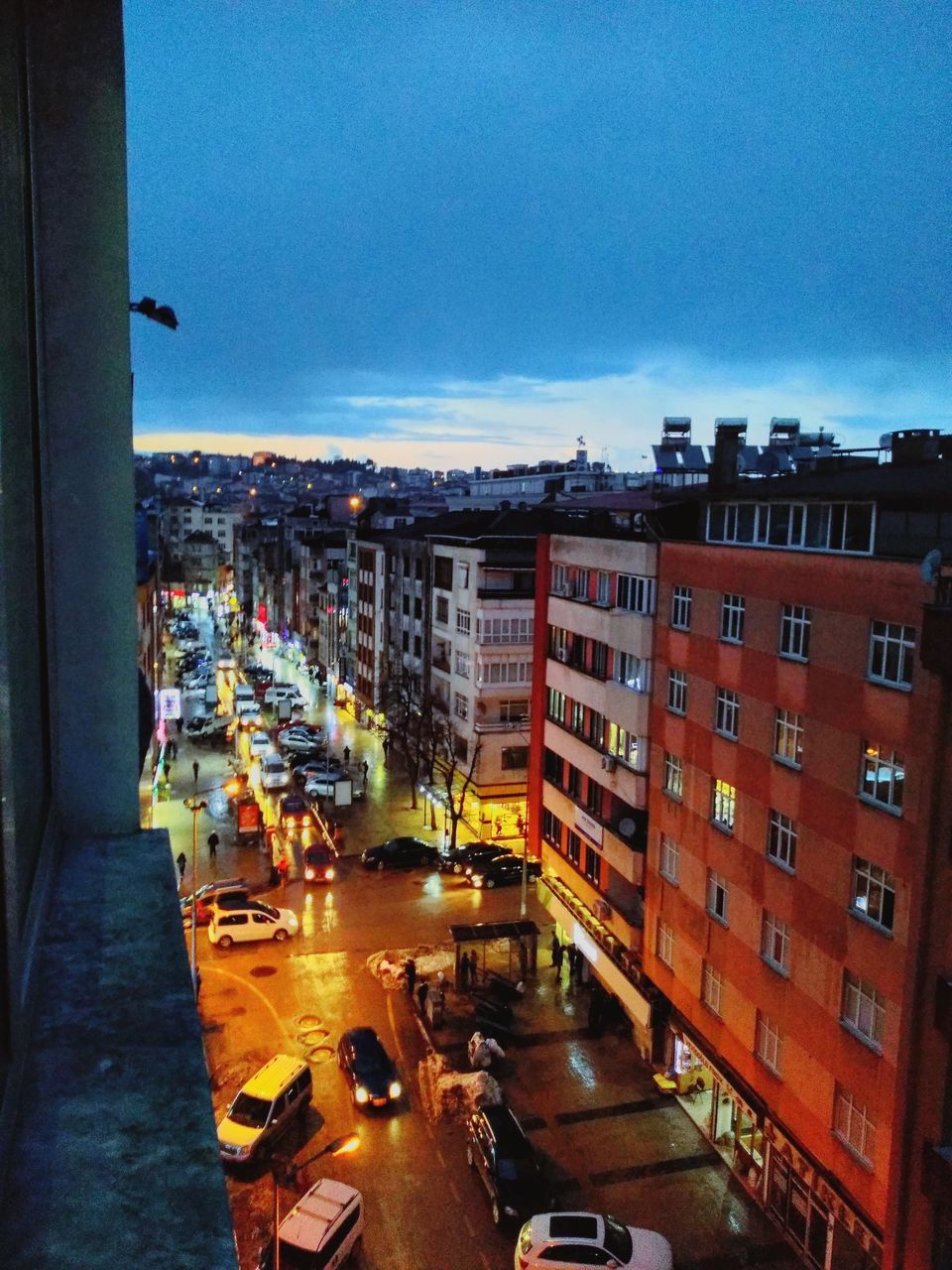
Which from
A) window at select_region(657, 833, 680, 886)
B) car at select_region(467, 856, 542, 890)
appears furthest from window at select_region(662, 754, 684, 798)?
car at select_region(467, 856, 542, 890)

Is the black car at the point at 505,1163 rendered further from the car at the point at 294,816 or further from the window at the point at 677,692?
the car at the point at 294,816

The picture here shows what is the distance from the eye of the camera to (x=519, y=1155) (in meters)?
20.6

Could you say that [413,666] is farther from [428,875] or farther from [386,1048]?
[386,1048]

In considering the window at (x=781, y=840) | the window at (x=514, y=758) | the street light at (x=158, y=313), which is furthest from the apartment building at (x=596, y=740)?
the street light at (x=158, y=313)

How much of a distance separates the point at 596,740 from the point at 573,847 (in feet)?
15.1

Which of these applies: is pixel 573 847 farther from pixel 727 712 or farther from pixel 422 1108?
pixel 727 712

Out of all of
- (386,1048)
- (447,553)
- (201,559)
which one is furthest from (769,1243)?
(201,559)

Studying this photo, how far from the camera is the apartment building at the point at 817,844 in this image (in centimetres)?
1531

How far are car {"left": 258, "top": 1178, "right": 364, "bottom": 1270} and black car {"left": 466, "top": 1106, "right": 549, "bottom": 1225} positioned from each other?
2.87 meters

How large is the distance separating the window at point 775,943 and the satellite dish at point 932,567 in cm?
792

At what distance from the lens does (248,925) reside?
32.2m

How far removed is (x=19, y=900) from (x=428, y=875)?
3741 centimetres

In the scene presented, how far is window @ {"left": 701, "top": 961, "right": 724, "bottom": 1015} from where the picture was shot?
72.8ft

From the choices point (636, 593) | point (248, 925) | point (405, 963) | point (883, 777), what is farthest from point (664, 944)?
point (248, 925)
